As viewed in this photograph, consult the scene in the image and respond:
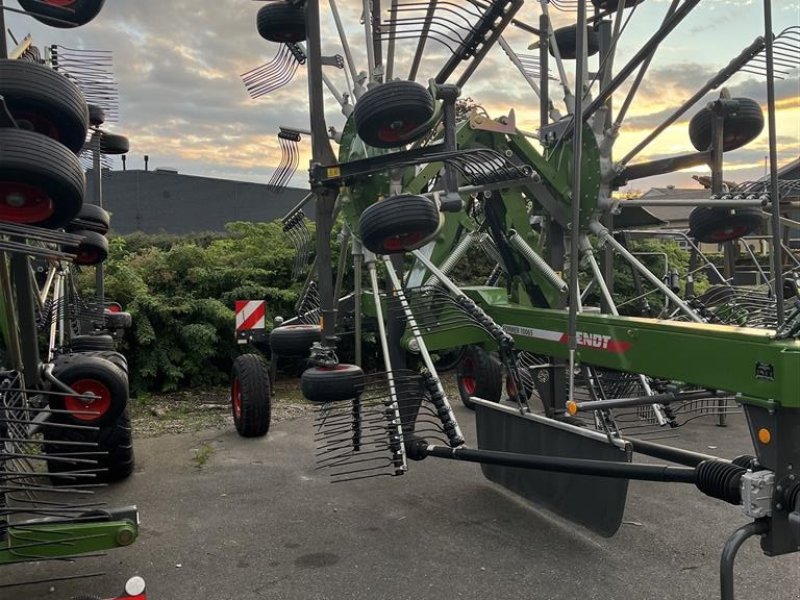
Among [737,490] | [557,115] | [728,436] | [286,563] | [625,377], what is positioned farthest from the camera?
[728,436]

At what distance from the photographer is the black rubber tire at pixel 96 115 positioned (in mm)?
5051

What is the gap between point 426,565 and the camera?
3605mm

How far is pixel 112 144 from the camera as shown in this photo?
5.74m

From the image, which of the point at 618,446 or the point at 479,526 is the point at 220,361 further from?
the point at 618,446

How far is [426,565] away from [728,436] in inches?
152

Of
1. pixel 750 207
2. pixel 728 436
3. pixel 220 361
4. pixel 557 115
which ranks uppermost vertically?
pixel 557 115

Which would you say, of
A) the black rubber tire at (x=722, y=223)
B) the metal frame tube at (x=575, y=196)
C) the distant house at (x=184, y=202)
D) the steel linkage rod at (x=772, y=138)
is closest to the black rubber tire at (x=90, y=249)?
the metal frame tube at (x=575, y=196)

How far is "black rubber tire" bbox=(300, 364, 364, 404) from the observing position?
396 centimetres

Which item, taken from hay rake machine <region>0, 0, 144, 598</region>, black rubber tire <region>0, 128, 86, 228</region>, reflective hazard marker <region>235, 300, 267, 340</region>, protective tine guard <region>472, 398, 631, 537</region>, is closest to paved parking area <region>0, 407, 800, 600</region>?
protective tine guard <region>472, 398, 631, 537</region>

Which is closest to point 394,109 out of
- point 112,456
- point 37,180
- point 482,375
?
point 37,180

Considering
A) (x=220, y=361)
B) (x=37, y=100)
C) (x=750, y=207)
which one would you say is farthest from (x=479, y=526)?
(x=220, y=361)

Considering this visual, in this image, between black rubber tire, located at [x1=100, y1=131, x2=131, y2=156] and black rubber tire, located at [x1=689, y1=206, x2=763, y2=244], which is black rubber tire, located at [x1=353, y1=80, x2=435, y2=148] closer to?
black rubber tire, located at [x1=689, y1=206, x2=763, y2=244]

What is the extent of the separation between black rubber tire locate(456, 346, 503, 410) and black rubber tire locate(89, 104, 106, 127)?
4061mm

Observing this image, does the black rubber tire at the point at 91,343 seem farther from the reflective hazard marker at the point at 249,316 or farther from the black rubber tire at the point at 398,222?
the black rubber tire at the point at 398,222
